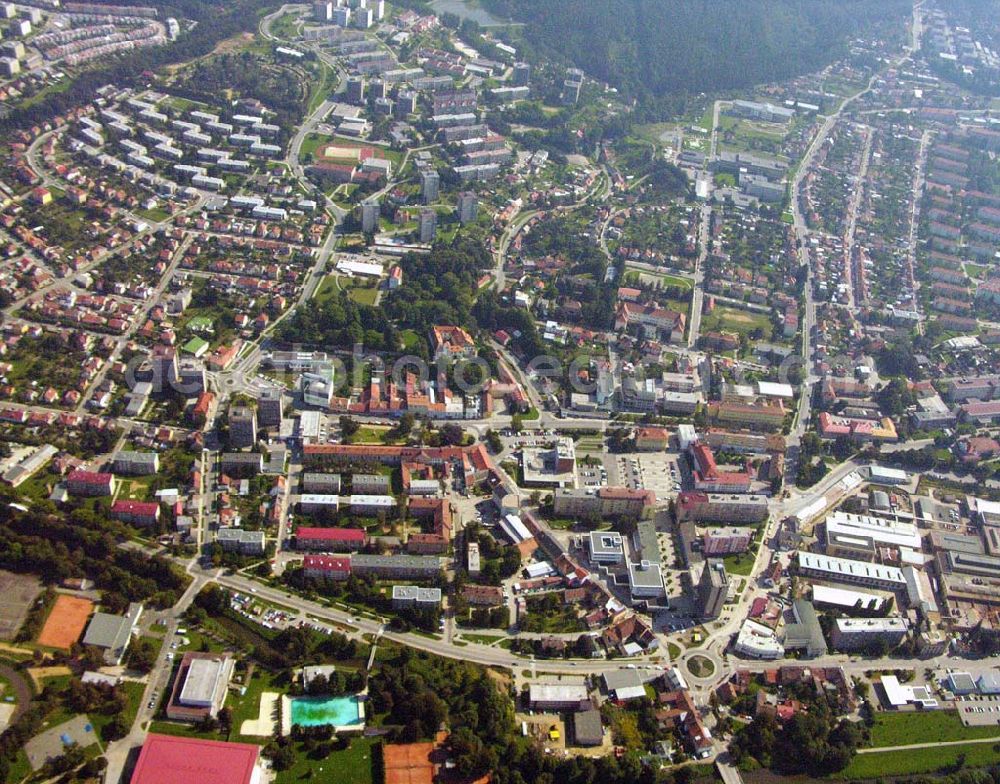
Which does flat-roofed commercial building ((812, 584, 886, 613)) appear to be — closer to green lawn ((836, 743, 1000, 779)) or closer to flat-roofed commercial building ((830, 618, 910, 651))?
flat-roofed commercial building ((830, 618, 910, 651))

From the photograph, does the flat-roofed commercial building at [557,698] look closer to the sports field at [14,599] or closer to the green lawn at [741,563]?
the green lawn at [741,563]

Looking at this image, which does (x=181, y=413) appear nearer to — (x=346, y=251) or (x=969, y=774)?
(x=346, y=251)

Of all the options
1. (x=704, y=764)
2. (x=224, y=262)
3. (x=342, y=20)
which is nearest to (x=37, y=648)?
(x=704, y=764)

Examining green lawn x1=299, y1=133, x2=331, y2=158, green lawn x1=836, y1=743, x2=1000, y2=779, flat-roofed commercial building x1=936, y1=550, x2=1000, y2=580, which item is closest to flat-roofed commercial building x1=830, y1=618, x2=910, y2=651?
green lawn x1=836, y1=743, x2=1000, y2=779

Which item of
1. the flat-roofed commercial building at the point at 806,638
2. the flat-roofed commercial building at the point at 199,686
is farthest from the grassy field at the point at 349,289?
the flat-roofed commercial building at the point at 806,638

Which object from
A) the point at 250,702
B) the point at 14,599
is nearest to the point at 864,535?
the point at 250,702
